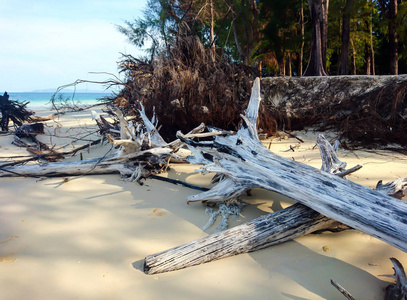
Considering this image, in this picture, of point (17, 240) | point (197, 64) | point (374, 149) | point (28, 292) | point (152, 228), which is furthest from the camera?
point (197, 64)

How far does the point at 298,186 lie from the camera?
1985 millimetres

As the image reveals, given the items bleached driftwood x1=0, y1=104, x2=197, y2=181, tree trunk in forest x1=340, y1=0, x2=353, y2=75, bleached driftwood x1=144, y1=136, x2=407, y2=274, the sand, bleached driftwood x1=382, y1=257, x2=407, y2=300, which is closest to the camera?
bleached driftwood x1=382, y1=257, x2=407, y2=300

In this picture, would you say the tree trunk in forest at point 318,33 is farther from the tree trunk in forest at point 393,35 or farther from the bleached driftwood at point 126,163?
the bleached driftwood at point 126,163

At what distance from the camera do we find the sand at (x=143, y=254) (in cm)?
156

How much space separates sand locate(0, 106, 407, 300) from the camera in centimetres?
156

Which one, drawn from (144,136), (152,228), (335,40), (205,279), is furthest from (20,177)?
(335,40)

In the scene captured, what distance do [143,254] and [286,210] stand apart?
109 centimetres

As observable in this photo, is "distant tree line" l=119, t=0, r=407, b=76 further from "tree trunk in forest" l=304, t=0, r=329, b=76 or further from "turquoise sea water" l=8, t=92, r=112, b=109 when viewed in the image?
"turquoise sea water" l=8, t=92, r=112, b=109

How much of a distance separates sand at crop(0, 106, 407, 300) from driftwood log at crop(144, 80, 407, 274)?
0.09 metres

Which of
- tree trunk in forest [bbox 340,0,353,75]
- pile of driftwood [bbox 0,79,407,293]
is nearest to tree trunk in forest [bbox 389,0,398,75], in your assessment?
tree trunk in forest [bbox 340,0,353,75]

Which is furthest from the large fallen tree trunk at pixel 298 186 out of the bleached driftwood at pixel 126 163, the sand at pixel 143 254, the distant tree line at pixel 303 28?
the distant tree line at pixel 303 28

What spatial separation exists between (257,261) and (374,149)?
347 cm

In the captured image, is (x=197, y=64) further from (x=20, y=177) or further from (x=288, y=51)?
(x=288, y=51)

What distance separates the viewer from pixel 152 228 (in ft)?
7.23
